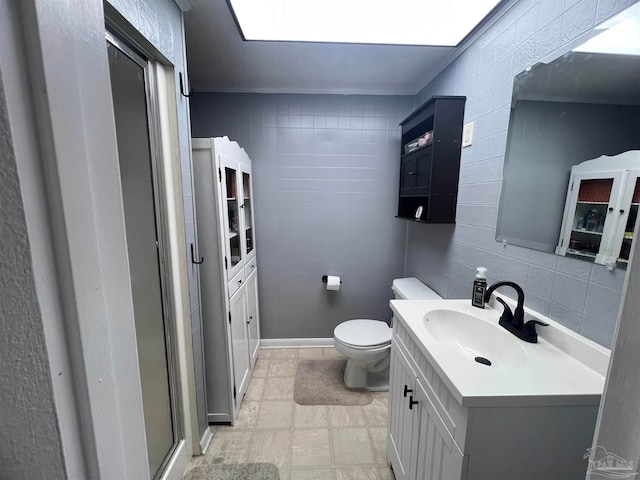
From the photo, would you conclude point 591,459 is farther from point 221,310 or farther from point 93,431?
point 221,310

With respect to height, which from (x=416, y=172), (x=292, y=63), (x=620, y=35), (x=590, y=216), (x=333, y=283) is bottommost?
(x=333, y=283)

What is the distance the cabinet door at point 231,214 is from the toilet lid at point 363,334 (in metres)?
0.87

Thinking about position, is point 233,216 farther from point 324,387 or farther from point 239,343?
point 324,387

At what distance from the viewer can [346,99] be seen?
2.18 metres

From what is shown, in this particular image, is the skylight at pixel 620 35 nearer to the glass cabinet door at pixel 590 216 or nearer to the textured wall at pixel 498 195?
the textured wall at pixel 498 195

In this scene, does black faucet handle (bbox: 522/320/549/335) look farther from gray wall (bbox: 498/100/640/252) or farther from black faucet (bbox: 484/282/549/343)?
gray wall (bbox: 498/100/640/252)

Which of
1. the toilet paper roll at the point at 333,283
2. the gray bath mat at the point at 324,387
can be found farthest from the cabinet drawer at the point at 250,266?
the gray bath mat at the point at 324,387

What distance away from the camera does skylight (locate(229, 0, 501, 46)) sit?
4.32 feet

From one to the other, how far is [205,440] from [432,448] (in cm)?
124

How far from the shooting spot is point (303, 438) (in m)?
1.56

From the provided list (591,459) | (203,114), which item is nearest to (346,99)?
(203,114)

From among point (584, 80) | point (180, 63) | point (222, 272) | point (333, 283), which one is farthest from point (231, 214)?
point (584, 80)

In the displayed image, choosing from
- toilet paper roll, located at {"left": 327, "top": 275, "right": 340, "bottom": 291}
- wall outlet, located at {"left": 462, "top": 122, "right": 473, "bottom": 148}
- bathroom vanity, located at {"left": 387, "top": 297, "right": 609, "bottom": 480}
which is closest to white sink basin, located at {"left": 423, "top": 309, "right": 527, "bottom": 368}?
bathroom vanity, located at {"left": 387, "top": 297, "right": 609, "bottom": 480}

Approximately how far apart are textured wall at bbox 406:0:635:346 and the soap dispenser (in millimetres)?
74
